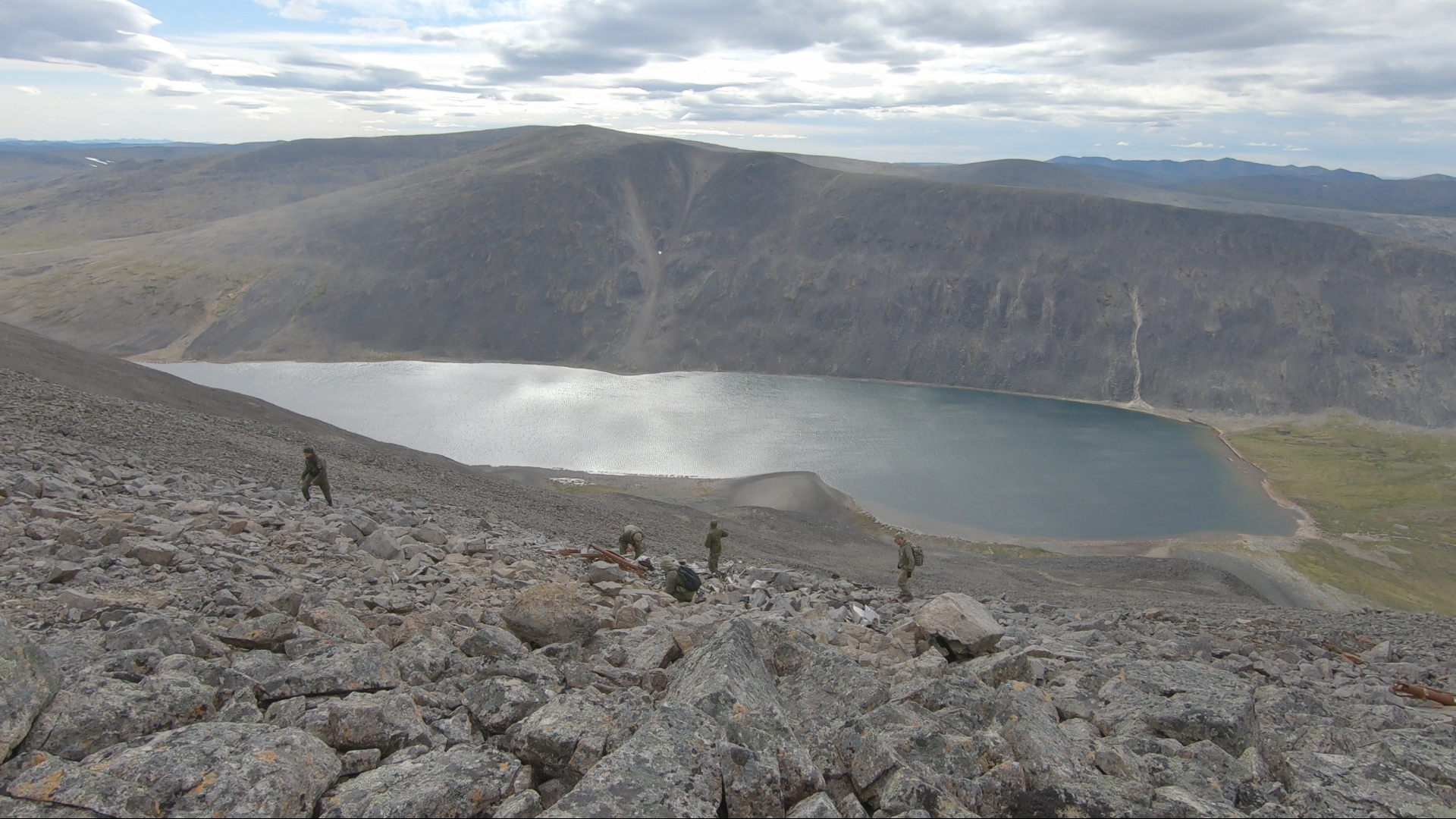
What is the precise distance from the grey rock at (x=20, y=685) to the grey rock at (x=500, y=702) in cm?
302

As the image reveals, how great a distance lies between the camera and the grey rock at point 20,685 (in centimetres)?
550

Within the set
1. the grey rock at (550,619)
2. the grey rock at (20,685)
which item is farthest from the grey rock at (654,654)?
the grey rock at (20,685)

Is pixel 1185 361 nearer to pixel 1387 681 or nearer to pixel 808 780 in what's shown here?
pixel 1387 681

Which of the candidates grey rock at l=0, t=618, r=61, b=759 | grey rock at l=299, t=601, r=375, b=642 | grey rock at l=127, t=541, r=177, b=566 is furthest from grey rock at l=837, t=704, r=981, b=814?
grey rock at l=127, t=541, r=177, b=566

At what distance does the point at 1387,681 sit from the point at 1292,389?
84.2 meters

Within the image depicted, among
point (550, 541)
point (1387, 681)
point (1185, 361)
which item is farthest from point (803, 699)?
point (1185, 361)

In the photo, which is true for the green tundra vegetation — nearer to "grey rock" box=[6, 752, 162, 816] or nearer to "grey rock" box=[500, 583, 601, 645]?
"grey rock" box=[500, 583, 601, 645]

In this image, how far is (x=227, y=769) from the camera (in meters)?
5.47

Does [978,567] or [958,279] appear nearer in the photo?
[978,567]

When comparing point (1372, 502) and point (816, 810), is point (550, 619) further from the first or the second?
point (1372, 502)

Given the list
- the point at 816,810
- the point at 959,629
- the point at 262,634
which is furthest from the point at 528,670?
the point at 959,629

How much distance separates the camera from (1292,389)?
82375 mm

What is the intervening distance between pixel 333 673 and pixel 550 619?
268cm

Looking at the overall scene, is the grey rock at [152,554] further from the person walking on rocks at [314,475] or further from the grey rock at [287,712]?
the person walking on rocks at [314,475]
